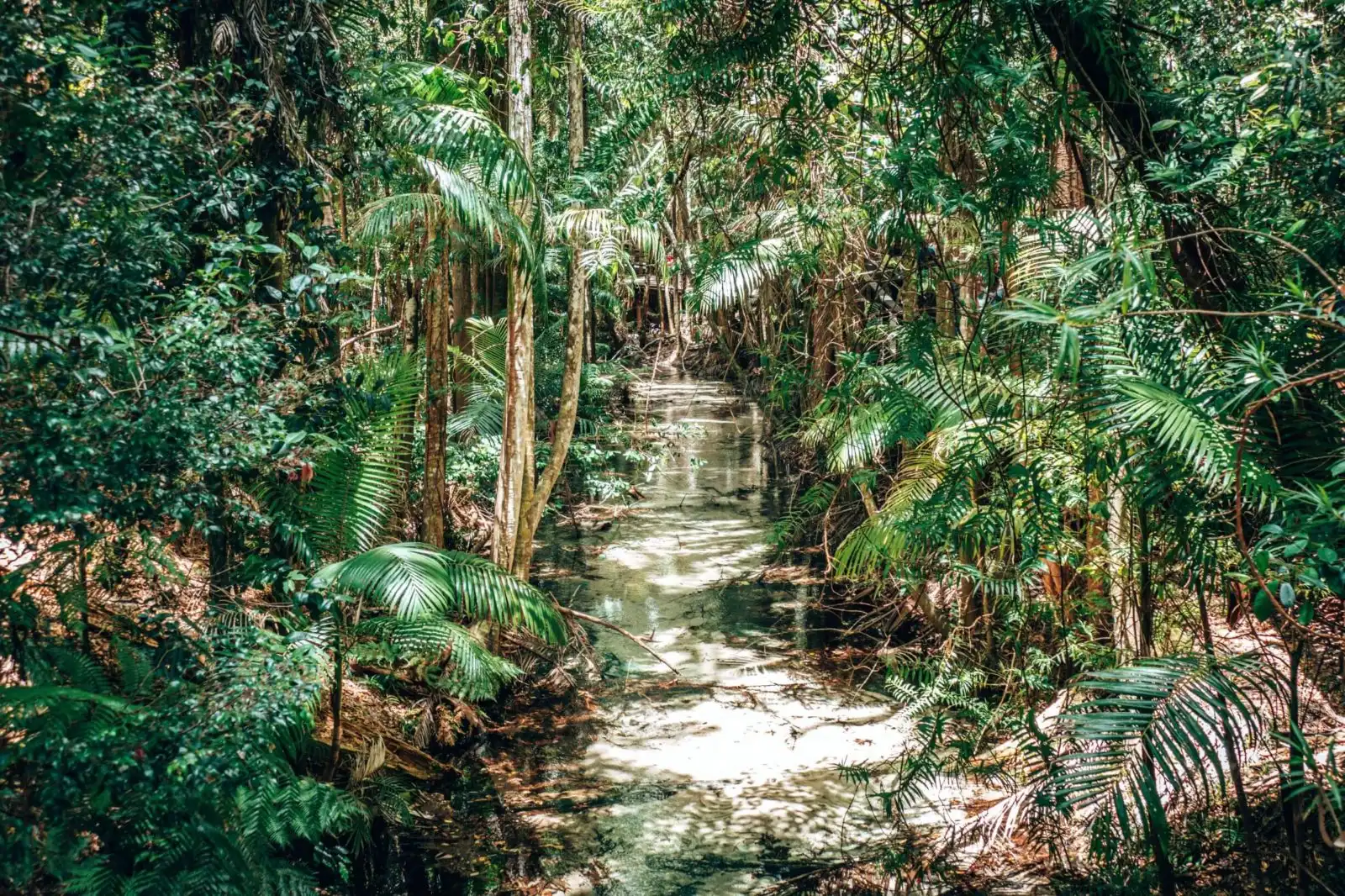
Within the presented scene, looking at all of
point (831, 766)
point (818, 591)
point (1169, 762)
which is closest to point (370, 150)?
point (1169, 762)

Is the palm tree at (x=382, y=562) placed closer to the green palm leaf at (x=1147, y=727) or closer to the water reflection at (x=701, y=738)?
the water reflection at (x=701, y=738)

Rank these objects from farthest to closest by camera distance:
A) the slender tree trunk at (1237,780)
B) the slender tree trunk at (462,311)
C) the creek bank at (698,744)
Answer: the slender tree trunk at (462,311)
the creek bank at (698,744)
the slender tree trunk at (1237,780)

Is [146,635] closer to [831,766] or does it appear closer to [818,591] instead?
[831,766]

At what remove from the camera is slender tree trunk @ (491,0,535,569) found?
7.72m

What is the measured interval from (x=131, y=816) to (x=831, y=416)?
5043 millimetres

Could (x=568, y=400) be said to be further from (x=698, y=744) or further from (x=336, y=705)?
(x=336, y=705)

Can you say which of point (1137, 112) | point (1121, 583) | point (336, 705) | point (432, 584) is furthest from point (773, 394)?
point (1137, 112)

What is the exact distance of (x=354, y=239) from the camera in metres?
6.63

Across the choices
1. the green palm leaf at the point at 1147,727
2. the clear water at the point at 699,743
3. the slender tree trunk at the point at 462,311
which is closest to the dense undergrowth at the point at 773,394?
the green palm leaf at the point at 1147,727

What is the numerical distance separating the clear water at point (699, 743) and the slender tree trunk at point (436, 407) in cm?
201

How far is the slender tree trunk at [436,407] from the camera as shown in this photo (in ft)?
25.3

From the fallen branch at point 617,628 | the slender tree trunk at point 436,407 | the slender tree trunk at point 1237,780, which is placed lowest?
the fallen branch at point 617,628

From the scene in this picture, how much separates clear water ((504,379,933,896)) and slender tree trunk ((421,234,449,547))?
201cm

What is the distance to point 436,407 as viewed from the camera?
25.3 ft
